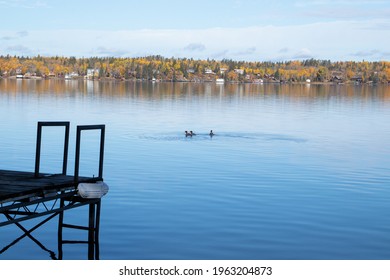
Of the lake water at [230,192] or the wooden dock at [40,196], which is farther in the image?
the lake water at [230,192]

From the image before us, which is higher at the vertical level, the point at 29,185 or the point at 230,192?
the point at 29,185

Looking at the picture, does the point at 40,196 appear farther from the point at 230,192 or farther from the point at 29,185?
the point at 230,192

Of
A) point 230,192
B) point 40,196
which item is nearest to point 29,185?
point 40,196

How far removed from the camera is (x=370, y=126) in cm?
7050

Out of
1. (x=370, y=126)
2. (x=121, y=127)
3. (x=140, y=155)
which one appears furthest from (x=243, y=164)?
(x=370, y=126)

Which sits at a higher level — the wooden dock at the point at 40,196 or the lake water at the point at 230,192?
the wooden dock at the point at 40,196

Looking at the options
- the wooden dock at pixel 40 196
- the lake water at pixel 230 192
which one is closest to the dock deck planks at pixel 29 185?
the wooden dock at pixel 40 196

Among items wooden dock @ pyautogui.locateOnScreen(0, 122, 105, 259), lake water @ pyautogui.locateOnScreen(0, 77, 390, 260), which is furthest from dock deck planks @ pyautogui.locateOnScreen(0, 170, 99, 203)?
lake water @ pyautogui.locateOnScreen(0, 77, 390, 260)

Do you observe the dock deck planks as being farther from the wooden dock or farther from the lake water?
the lake water

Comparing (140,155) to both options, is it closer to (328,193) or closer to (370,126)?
(328,193)

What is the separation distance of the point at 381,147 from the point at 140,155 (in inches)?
735

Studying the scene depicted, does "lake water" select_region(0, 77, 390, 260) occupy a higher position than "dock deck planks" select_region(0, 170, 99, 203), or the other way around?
"dock deck planks" select_region(0, 170, 99, 203)

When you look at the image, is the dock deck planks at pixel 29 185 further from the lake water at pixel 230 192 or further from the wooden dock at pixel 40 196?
the lake water at pixel 230 192

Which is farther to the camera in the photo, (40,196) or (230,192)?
(230,192)
